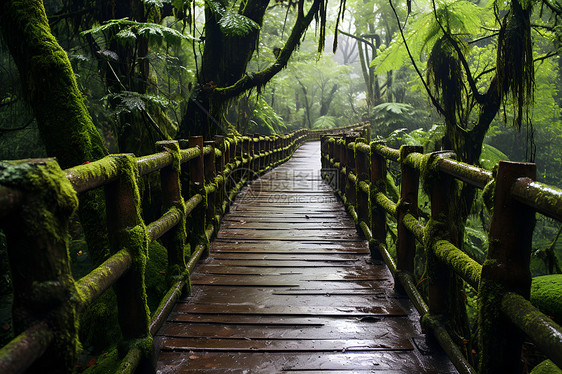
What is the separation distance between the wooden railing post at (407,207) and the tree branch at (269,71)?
14.4ft

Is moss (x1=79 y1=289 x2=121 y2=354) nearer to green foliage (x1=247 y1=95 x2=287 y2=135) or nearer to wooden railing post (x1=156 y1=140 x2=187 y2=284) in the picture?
wooden railing post (x1=156 y1=140 x2=187 y2=284)

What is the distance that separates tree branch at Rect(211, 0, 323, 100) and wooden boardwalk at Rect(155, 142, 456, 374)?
2.91 metres

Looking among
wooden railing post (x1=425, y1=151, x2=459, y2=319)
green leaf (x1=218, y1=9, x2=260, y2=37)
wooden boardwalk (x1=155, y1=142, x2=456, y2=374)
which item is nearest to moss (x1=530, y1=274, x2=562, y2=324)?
wooden boardwalk (x1=155, y1=142, x2=456, y2=374)

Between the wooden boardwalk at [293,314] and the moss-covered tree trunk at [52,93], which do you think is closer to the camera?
the wooden boardwalk at [293,314]

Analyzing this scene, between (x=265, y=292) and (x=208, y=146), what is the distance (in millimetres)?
2074

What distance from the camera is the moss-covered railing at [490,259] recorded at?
138 cm

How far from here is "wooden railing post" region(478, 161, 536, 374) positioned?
1521mm

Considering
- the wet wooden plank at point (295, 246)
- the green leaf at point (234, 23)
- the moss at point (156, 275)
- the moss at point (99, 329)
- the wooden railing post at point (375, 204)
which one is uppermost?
the green leaf at point (234, 23)

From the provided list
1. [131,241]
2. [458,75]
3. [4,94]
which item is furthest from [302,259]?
[4,94]

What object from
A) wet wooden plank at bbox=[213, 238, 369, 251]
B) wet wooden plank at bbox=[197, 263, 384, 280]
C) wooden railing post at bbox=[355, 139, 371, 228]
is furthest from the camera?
wooden railing post at bbox=[355, 139, 371, 228]

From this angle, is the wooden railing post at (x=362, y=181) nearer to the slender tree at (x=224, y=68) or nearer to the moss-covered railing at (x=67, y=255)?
the moss-covered railing at (x=67, y=255)

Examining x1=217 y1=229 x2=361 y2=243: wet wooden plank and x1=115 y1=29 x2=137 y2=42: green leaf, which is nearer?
x1=115 y1=29 x2=137 y2=42: green leaf

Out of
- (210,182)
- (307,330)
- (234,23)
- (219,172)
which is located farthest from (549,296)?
(234,23)

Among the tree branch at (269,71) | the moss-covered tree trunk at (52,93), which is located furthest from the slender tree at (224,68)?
the moss-covered tree trunk at (52,93)
